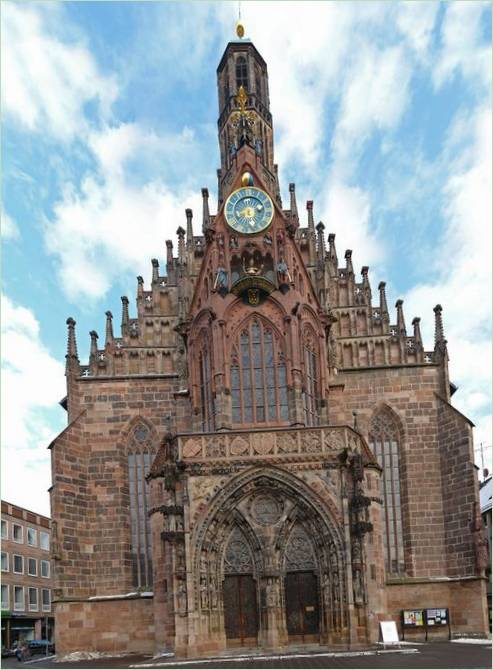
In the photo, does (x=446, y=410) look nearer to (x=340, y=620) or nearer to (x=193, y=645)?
(x=340, y=620)

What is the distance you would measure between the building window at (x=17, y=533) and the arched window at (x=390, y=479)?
113ft

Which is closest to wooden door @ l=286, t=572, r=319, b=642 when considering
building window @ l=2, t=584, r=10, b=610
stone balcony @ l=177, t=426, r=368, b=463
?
stone balcony @ l=177, t=426, r=368, b=463

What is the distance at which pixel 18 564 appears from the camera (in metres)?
61.7

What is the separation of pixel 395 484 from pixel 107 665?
14.8 m

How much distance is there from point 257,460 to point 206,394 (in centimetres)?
606

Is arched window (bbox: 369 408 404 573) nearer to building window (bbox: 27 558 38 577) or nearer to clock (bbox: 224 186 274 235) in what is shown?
clock (bbox: 224 186 274 235)

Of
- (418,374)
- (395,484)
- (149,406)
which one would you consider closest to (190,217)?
(149,406)

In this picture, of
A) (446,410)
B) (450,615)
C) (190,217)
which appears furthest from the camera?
(190,217)

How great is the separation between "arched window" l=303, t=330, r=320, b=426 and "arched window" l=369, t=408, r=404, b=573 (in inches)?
132

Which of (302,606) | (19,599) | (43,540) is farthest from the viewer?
(43,540)

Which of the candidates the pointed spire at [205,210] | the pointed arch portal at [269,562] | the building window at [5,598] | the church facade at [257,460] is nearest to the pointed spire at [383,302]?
the church facade at [257,460]

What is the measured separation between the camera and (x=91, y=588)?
3525cm

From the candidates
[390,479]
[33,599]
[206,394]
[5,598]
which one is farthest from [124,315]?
[33,599]

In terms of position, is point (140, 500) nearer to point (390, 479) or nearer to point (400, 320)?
point (390, 479)
